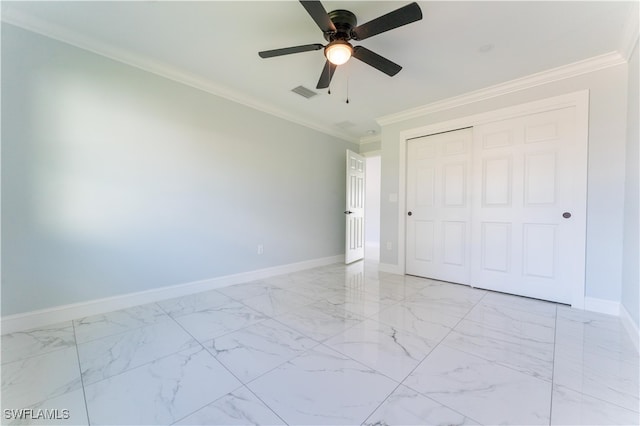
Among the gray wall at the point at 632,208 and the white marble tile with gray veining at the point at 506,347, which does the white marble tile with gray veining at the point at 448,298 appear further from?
the gray wall at the point at 632,208

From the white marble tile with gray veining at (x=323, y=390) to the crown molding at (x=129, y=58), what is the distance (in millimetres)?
3079

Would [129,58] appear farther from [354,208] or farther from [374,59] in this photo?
[354,208]

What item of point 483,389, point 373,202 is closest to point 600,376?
point 483,389

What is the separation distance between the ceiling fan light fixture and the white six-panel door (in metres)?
2.21

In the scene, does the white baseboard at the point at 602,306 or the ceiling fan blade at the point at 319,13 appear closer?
the ceiling fan blade at the point at 319,13

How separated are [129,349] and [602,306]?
4119mm

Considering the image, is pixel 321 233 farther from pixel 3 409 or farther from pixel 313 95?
pixel 3 409

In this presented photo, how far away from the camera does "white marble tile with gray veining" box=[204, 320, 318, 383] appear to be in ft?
5.09

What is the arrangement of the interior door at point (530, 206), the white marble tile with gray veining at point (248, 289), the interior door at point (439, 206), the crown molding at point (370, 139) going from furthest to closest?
the crown molding at point (370, 139), the interior door at point (439, 206), the white marble tile with gray veining at point (248, 289), the interior door at point (530, 206)

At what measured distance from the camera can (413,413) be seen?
1197 mm

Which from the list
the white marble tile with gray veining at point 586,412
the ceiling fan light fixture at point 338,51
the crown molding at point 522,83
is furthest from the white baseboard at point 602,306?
the ceiling fan light fixture at point 338,51

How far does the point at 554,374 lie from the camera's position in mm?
1491

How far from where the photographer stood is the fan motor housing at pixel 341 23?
6.05ft

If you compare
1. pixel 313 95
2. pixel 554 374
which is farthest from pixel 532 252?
pixel 313 95
